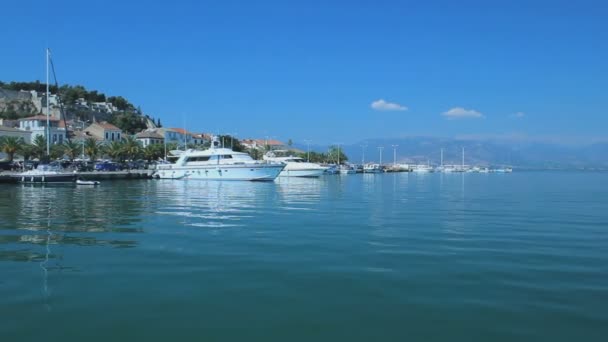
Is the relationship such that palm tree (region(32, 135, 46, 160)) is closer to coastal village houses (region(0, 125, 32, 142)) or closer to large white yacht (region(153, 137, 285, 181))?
coastal village houses (region(0, 125, 32, 142))

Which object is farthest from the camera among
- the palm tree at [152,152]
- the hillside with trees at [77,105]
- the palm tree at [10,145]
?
the hillside with trees at [77,105]

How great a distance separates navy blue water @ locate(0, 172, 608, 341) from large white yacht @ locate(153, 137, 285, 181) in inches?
1471

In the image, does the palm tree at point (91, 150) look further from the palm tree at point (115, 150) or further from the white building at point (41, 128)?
the white building at point (41, 128)

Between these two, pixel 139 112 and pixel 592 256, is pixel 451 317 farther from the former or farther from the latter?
pixel 139 112

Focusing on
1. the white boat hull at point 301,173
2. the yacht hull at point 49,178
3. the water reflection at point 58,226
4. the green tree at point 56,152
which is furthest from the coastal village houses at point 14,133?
the water reflection at point 58,226

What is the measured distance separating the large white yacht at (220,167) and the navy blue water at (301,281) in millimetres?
37371

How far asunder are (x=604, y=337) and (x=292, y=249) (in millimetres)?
7228

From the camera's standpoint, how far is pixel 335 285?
28.4 ft

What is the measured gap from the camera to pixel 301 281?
8.95m

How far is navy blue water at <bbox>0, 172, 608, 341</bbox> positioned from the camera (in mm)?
6496

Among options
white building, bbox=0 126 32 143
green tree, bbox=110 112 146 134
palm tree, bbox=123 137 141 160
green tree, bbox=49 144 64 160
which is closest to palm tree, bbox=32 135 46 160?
green tree, bbox=49 144 64 160

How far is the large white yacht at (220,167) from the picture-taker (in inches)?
2159

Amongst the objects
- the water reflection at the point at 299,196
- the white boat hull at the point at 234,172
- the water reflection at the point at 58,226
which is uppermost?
the white boat hull at the point at 234,172

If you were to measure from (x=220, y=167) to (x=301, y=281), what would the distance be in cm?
4818
